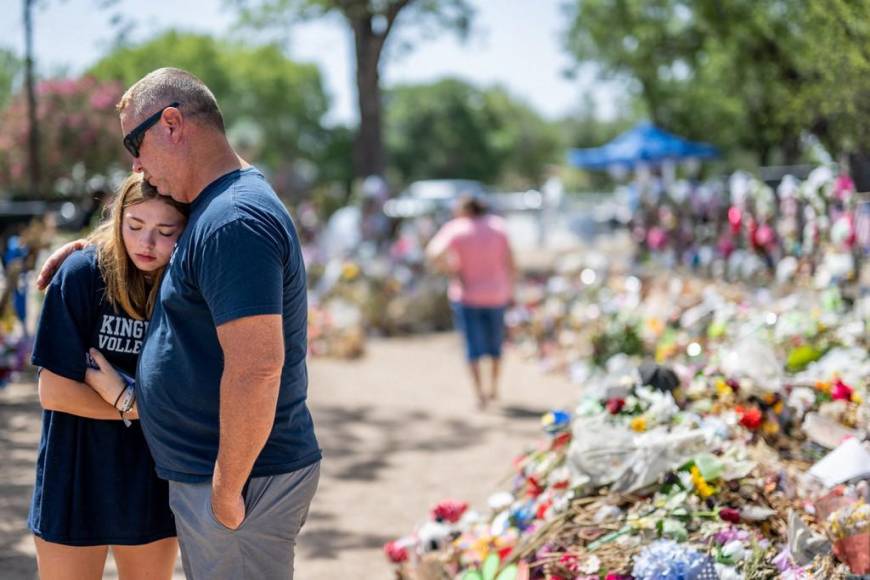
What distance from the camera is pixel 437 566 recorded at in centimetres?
392

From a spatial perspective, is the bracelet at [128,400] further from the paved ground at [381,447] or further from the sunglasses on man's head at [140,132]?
the paved ground at [381,447]

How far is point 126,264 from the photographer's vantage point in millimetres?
2465

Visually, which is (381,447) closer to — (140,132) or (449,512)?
(449,512)

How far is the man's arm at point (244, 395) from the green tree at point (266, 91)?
62597 millimetres

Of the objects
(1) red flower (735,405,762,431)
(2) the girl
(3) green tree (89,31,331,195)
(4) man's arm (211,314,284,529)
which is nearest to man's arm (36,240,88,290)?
(2) the girl

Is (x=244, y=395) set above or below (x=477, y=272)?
above

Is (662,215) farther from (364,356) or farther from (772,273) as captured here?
(364,356)

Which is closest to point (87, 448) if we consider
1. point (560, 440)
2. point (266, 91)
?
point (560, 440)

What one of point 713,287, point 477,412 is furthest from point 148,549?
point 713,287

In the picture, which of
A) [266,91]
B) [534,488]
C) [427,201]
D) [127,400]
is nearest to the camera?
[127,400]

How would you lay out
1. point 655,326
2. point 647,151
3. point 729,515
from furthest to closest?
point 647,151 → point 655,326 → point 729,515

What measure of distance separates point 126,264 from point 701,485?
7.34ft

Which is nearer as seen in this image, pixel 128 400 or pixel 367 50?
pixel 128 400

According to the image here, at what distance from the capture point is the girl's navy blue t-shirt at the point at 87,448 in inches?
96.0
